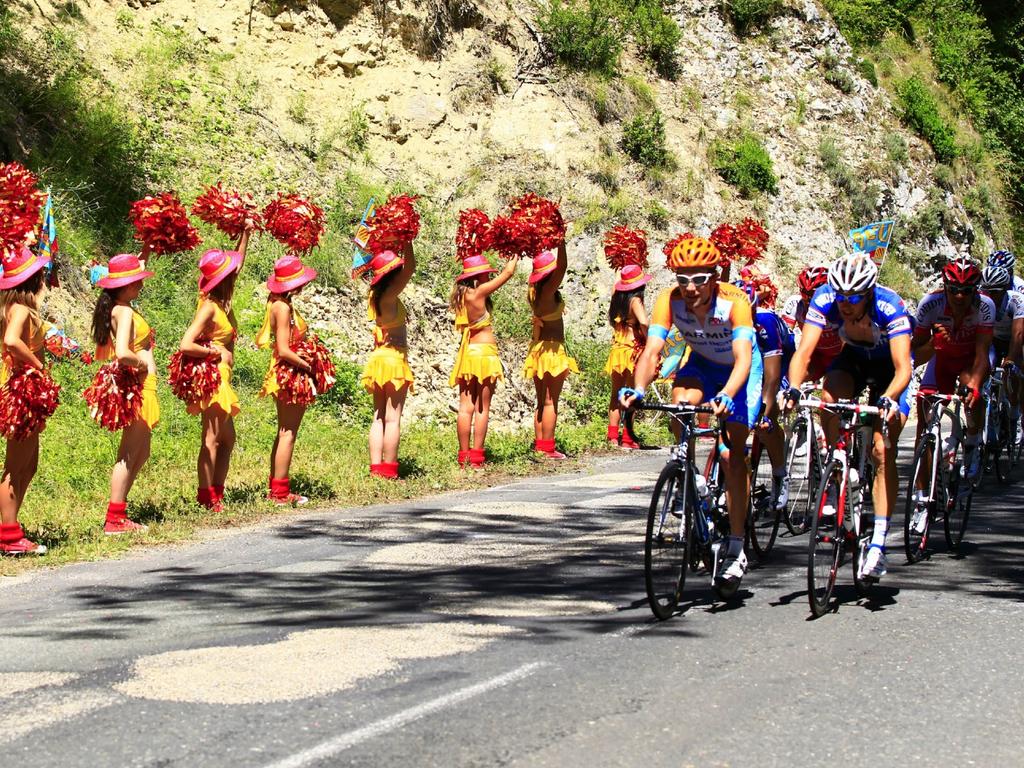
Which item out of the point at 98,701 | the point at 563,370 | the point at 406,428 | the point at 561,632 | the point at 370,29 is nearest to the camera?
the point at 98,701

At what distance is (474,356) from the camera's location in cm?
1494

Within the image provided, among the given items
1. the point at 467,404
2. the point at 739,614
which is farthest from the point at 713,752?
the point at 467,404

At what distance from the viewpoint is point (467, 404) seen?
49.3 feet

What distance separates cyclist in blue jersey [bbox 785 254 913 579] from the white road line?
272cm

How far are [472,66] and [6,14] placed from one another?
8763 millimetres

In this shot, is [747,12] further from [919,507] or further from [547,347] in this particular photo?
[919,507]

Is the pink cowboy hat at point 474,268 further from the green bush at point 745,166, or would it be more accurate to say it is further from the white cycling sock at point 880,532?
the green bush at point 745,166

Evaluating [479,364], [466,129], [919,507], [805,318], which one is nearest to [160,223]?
[479,364]

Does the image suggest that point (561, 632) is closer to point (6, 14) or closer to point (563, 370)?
point (563, 370)

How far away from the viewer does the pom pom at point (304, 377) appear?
12.0 m

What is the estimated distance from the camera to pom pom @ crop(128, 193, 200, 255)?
1105cm

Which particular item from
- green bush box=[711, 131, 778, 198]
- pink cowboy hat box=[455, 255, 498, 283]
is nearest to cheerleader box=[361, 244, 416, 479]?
pink cowboy hat box=[455, 255, 498, 283]

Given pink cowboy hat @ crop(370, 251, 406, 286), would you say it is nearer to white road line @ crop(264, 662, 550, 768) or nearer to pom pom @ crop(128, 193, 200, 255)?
pom pom @ crop(128, 193, 200, 255)

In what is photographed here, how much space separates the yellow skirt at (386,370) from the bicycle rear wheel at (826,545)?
6137mm
